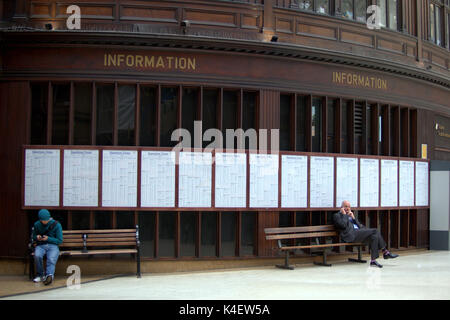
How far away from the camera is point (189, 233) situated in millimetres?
12758

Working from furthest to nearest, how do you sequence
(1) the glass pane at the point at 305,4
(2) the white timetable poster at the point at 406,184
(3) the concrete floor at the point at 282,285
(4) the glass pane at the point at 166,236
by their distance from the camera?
(2) the white timetable poster at the point at 406,184 → (1) the glass pane at the point at 305,4 → (4) the glass pane at the point at 166,236 → (3) the concrete floor at the point at 282,285

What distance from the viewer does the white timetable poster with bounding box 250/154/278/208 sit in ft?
43.1

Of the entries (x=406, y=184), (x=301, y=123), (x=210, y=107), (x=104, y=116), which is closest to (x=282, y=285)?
(x=210, y=107)

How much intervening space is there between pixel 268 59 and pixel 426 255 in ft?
22.0

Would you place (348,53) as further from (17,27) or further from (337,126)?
(17,27)

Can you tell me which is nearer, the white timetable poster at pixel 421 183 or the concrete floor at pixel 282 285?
the concrete floor at pixel 282 285

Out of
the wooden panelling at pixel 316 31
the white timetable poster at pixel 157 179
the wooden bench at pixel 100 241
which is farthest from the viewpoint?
the wooden panelling at pixel 316 31

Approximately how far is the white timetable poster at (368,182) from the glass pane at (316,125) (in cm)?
124

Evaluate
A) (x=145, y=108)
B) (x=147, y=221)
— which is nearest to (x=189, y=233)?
(x=147, y=221)

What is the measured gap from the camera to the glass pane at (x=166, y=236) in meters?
12.6

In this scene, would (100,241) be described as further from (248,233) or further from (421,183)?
(421,183)

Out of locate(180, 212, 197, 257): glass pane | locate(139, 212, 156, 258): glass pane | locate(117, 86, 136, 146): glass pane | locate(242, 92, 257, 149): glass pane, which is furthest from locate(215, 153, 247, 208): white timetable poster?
locate(117, 86, 136, 146): glass pane

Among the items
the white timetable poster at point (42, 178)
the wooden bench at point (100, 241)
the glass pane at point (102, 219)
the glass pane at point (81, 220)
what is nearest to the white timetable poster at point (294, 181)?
the wooden bench at point (100, 241)

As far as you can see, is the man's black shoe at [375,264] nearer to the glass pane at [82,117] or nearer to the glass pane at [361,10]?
the glass pane at [361,10]
